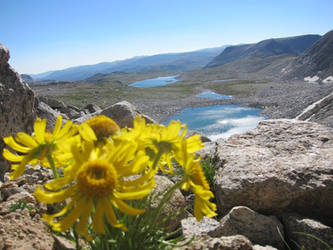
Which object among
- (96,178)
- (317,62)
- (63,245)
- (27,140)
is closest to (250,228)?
(63,245)

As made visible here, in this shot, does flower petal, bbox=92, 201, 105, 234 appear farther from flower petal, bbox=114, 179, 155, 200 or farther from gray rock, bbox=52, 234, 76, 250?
gray rock, bbox=52, 234, 76, 250

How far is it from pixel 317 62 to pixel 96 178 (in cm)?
8919

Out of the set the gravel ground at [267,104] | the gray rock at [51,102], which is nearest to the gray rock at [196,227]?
the gray rock at [51,102]

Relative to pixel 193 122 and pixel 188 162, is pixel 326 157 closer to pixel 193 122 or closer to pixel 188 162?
pixel 188 162

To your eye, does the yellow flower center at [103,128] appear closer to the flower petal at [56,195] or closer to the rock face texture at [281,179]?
the flower petal at [56,195]

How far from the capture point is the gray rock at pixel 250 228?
322 cm

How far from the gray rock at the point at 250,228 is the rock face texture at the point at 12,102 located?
5252 millimetres

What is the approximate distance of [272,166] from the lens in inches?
160

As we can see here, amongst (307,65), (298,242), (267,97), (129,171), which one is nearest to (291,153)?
(298,242)

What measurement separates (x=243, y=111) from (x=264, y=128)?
35348mm

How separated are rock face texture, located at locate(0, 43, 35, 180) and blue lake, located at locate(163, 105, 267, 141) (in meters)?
20.4

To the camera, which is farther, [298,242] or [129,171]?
[298,242]

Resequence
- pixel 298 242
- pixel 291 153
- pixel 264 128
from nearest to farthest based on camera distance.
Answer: pixel 298 242 < pixel 291 153 < pixel 264 128

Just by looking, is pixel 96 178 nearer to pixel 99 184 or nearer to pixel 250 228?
pixel 99 184
